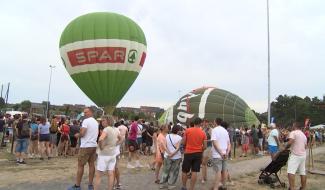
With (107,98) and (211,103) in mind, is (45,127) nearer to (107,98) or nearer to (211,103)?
(107,98)

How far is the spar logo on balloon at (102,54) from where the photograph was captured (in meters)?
25.1

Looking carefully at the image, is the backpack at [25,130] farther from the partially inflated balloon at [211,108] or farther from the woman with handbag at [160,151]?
the partially inflated balloon at [211,108]

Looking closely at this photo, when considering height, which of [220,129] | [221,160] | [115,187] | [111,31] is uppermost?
[111,31]

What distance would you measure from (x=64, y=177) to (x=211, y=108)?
912 inches

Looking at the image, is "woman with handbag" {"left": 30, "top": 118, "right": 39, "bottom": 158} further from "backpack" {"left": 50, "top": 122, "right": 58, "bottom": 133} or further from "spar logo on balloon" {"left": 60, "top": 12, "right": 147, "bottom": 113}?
"spar logo on balloon" {"left": 60, "top": 12, "right": 147, "bottom": 113}

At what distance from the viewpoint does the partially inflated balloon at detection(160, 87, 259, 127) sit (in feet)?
113

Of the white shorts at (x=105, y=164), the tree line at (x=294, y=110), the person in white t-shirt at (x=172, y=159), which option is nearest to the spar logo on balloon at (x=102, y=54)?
the person in white t-shirt at (x=172, y=159)

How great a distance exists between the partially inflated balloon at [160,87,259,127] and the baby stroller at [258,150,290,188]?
21377 millimetres

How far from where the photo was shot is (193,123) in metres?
10.5

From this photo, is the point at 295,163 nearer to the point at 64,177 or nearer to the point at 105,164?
the point at 105,164

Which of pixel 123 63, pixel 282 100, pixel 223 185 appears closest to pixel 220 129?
pixel 223 185

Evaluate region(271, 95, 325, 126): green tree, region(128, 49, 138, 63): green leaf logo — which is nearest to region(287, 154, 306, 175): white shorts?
region(128, 49, 138, 63): green leaf logo

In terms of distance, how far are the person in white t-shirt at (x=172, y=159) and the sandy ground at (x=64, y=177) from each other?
320 millimetres

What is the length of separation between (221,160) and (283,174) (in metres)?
5.42
